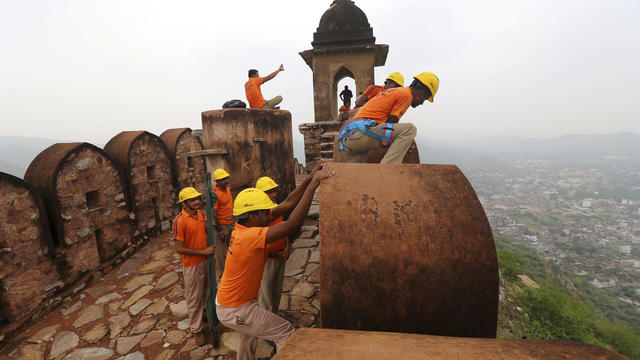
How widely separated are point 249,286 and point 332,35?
36.1 ft

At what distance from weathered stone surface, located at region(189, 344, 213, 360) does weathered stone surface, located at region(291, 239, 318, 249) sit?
2.30 meters

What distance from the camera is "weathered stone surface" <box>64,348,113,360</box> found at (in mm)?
3400

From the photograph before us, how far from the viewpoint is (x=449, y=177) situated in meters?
1.91

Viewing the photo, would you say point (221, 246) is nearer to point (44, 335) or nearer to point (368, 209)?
point (44, 335)

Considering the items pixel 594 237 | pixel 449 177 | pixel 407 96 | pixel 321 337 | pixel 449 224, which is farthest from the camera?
pixel 594 237

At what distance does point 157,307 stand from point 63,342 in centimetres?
112

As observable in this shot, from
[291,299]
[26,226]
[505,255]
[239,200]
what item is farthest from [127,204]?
[505,255]

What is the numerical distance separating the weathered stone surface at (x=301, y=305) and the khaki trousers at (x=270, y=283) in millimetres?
576

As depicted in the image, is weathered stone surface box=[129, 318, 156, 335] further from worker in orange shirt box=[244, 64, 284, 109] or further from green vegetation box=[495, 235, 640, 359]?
green vegetation box=[495, 235, 640, 359]

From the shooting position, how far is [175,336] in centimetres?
365

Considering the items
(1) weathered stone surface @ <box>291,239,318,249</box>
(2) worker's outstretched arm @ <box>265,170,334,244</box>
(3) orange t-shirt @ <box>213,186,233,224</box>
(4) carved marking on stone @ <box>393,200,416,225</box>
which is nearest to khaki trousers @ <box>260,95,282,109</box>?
(3) orange t-shirt @ <box>213,186,233,224</box>

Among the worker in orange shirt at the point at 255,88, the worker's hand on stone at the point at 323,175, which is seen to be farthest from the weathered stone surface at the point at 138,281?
the worker's hand on stone at the point at 323,175

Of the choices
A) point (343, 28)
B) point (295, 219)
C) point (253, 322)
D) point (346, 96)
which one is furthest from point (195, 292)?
point (343, 28)

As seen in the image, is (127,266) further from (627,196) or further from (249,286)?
(627,196)
